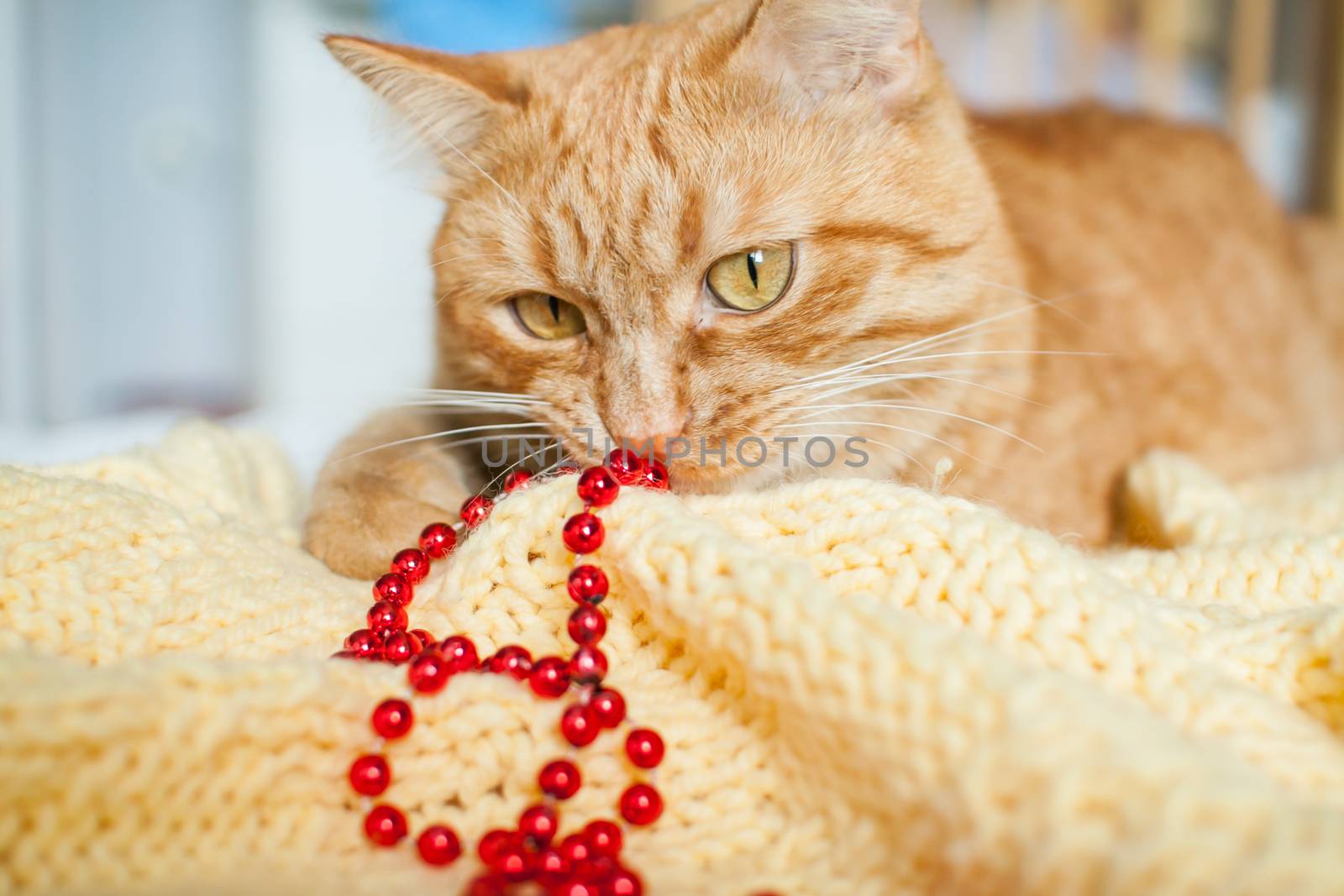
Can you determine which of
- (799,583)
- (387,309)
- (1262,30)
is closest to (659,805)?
(799,583)

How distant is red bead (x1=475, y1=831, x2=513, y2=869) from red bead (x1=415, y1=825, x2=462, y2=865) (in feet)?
0.07

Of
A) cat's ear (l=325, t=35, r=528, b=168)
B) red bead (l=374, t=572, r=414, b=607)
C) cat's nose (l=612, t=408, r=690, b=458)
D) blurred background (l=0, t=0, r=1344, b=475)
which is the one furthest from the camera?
blurred background (l=0, t=0, r=1344, b=475)

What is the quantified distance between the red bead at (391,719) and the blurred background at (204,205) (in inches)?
116

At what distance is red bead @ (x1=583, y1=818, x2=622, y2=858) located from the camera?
0.67 meters

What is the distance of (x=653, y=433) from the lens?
3.40 ft

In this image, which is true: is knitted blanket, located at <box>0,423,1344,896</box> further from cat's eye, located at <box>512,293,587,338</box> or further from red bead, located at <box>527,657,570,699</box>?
cat's eye, located at <box>512,293,587,338</box>

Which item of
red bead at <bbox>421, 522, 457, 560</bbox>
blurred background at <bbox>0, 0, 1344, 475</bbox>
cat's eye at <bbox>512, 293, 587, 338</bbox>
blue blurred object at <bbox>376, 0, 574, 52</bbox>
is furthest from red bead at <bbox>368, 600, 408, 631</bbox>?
blue blurred object at <bbox>376, 0, 574, 52</bbox>

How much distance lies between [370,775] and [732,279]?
27.6 inches

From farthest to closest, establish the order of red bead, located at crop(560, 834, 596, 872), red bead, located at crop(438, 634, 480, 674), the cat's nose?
the cat's nose
red bead, located at crop(438, 634, 480, 674)
red bead, located at crop(560, 834, 596, 872)

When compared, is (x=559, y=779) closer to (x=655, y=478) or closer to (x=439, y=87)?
(x=655, y=478)

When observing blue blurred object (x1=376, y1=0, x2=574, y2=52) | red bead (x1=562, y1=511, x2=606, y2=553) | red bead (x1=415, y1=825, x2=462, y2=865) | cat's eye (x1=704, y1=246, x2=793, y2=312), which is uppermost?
blue blurred object (x1=376, y1=0, x2=574, y2=52)

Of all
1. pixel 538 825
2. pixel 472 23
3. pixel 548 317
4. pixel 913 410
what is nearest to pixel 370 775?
pixel 538 825

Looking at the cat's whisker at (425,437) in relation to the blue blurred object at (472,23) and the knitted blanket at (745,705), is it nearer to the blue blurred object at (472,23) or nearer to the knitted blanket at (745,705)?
the knitted blanket at (745,705)

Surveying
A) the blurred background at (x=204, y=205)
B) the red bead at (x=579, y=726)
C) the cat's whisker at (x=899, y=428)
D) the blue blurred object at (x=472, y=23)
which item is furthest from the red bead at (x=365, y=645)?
the blue blurred object at (x=472, y=23)
